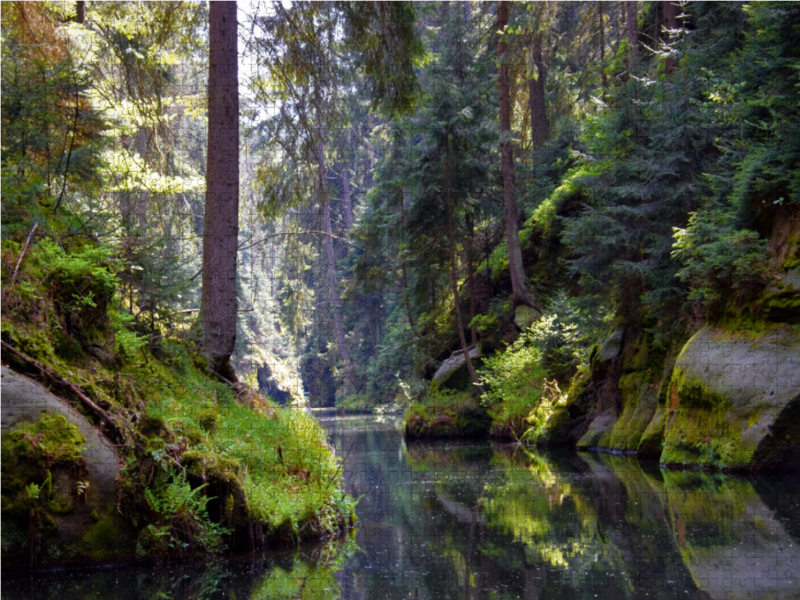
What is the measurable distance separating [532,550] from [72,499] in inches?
122

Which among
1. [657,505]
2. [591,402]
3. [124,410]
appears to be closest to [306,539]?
[124,410]

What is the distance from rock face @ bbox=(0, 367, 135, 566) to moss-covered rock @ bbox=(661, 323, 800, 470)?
6.46 meters

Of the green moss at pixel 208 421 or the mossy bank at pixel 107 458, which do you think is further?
the green moss at pixel 208 421

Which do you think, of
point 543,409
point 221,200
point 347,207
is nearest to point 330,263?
point 347,207

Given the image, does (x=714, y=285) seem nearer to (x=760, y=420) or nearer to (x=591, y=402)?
(x=760, y=420)

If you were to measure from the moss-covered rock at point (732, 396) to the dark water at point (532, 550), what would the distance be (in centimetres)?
53

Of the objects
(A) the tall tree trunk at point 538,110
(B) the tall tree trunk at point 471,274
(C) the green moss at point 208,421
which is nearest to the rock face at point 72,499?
(C) the green moss at point 208,421

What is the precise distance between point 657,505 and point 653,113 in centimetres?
670

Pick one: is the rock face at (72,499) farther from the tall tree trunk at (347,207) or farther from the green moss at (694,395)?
the green moss at (694,395)

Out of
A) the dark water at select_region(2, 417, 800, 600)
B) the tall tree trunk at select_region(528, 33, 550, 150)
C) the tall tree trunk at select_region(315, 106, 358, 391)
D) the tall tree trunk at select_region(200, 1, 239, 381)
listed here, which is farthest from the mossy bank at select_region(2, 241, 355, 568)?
the tall tree trunk at select_region(528, 33, 550, 150)

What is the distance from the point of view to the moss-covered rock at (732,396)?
7246mm

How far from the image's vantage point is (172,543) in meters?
4.46

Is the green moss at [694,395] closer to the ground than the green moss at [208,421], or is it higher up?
closer to the ground

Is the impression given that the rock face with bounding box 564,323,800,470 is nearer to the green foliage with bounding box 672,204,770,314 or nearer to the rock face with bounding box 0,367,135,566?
the green foliage with bounding box 672,204,770,314
